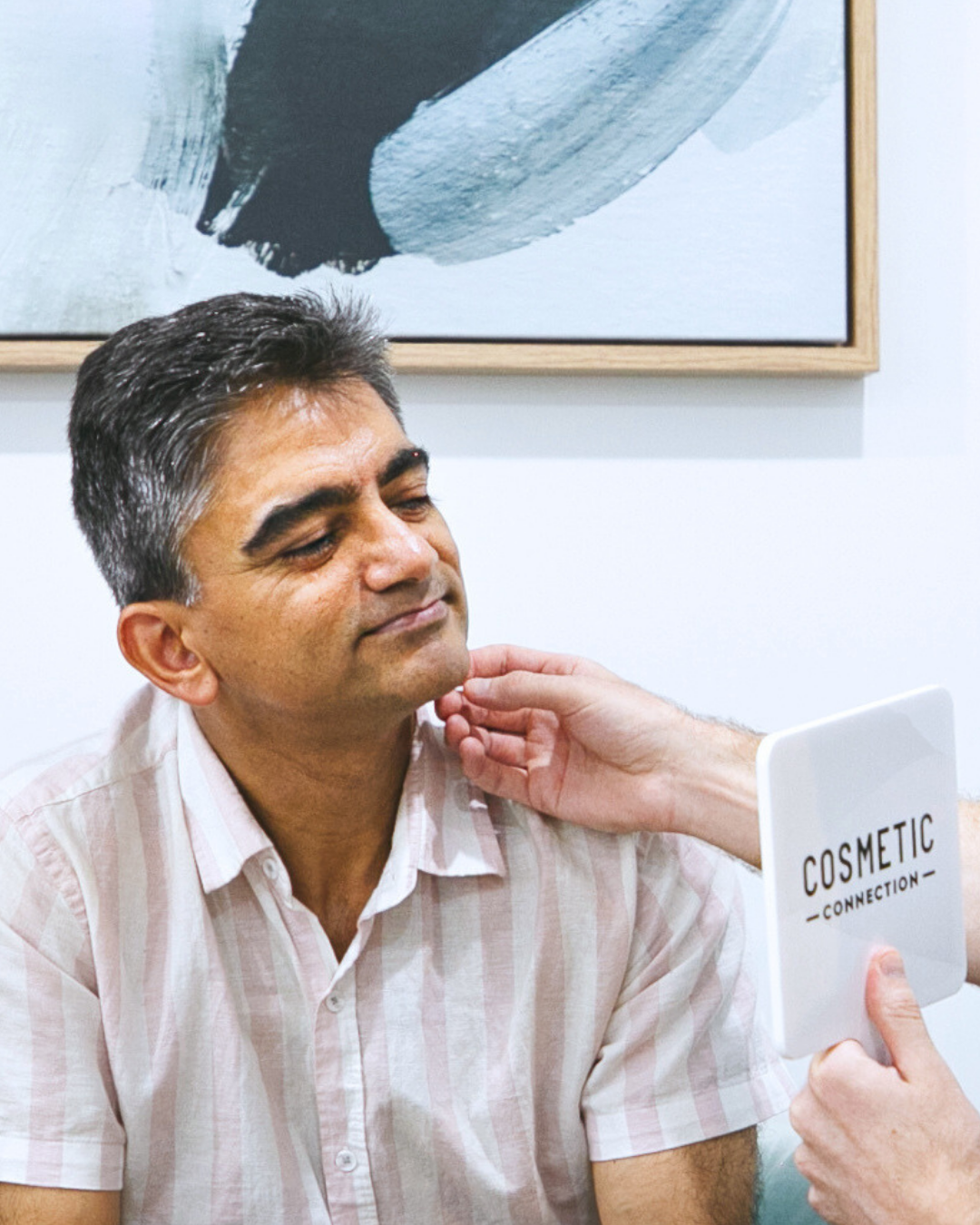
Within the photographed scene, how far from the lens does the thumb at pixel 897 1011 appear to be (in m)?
0.95

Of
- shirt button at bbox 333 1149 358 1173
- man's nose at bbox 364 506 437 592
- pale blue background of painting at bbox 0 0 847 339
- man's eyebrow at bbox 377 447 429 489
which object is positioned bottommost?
shirt button at bbox 333 1149 358 1173

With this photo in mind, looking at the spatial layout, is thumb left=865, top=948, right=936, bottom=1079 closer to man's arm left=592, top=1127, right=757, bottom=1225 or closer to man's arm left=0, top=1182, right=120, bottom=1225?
man's arm left=592, top=1127, right=757, bottom=1225

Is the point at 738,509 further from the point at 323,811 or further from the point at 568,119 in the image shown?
the point at 323,811

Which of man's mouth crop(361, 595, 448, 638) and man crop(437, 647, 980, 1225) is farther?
man crop(437, 647, 980, 1225)

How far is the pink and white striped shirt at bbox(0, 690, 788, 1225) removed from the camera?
127 centimetres

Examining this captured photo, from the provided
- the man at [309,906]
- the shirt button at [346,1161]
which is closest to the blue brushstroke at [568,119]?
the man at [309,906]

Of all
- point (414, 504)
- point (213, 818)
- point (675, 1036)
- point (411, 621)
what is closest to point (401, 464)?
point (414, 504)

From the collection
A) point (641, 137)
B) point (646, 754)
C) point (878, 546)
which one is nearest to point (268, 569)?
point (646, 754)

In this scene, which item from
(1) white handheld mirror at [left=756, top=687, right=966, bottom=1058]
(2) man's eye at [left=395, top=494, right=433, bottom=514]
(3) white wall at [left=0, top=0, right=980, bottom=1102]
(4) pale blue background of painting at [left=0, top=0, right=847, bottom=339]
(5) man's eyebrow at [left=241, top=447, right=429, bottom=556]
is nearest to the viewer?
(1) white handheld mirror at [left=756, top=687, right=966, bottom=1058]

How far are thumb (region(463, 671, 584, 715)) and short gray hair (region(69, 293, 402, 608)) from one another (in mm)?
325

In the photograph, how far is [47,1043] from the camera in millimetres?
1238

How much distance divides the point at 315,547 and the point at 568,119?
817 mm

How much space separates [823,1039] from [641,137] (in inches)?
47.9

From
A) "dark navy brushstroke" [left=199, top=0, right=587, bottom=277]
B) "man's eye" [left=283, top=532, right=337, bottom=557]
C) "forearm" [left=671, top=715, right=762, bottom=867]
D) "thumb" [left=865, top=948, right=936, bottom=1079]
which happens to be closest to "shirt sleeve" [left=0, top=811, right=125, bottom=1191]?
"man's eye" [left=283, top=532, right=337, bottom=557]
